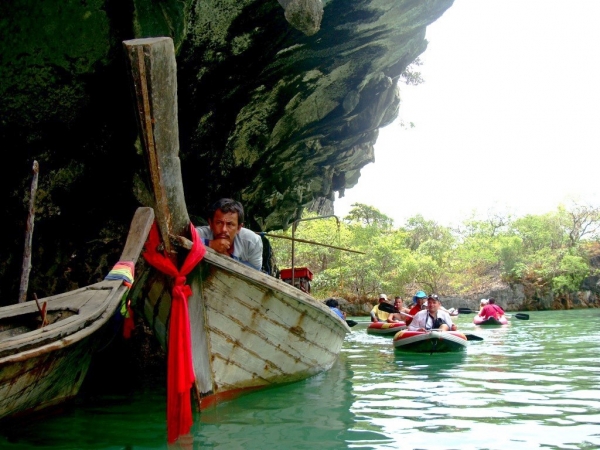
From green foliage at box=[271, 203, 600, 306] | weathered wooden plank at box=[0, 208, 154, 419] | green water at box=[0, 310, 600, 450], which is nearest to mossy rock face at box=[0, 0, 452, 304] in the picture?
weathered wooden plank at box=[0, 208, 154, 419]

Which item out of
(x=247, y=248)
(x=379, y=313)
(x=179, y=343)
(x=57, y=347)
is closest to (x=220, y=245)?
(x=247, y=248)

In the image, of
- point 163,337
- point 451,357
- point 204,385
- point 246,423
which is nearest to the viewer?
point 246,423

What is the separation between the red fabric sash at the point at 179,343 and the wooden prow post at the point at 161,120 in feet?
0.50

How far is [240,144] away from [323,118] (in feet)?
6.55

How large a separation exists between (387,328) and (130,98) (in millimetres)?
9291

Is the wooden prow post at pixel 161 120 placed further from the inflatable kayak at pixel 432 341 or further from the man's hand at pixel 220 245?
the inflatable kayak at pixel 432 341

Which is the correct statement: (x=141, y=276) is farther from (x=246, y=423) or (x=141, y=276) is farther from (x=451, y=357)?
(x=451, y=357)

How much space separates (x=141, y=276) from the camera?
512 cm

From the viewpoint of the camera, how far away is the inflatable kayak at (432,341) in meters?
8.65

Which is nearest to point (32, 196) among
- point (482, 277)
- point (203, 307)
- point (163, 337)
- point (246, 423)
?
point (163, 337)

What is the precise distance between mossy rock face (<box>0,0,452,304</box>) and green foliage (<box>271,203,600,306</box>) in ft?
67.0

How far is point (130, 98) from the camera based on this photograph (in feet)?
21.4

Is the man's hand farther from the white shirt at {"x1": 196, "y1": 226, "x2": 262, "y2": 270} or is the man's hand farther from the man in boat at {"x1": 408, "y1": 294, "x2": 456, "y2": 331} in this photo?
the man in boat at {"x1": 408, "y1": 294, "x2": 456, "y2": 331}

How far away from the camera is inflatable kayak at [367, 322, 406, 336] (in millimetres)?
13570
